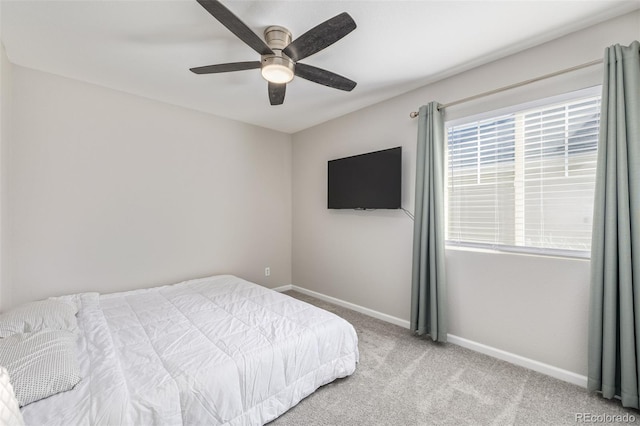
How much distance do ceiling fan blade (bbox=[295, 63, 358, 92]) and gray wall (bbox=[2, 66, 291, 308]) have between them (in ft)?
6.39

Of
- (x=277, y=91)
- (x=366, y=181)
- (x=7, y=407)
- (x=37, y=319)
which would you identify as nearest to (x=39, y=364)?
(x=7, y=407)

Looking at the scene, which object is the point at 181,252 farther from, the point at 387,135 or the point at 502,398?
the point at 502,398

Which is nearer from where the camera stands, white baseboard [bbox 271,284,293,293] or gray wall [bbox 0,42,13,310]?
gray wall [bbox 0,42,13,310]

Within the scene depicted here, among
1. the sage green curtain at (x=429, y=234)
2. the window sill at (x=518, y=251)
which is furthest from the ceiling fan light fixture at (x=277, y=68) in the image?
the window sill at (x=518, y=251)

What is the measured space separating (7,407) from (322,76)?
7.29 ft

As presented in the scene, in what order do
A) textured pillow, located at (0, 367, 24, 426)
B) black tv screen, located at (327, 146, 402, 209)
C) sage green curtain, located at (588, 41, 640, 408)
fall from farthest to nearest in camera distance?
black tv screen, located at (327, 146, 402, 209) → sage green curtain, located at (588, 41, 640, 408) → textured pillow, located at (0, 367, 24, 426)

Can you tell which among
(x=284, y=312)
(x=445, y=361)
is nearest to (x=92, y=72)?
(x=284, y=312)

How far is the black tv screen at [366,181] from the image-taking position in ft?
9.76

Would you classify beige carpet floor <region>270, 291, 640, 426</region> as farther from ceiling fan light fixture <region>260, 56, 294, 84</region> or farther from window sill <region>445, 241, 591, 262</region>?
ceiling fan light fixture <region>260, 56, 294, 84</region>

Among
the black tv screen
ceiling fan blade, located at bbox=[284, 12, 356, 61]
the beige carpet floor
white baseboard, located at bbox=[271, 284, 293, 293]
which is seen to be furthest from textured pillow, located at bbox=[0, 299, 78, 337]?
the black tv screen

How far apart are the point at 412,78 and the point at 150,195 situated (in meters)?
2.99

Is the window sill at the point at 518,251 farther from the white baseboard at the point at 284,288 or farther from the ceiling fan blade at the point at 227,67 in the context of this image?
the white baseboard at the point at 284,288

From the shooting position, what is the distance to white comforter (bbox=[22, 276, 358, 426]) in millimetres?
1229

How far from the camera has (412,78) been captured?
8.71 feet
